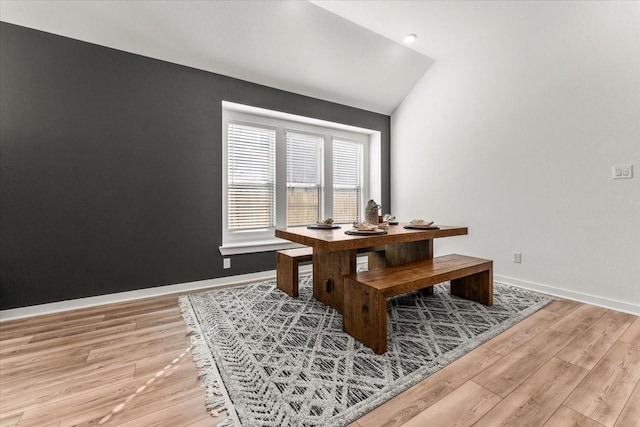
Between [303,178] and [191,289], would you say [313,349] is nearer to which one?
[191,289]

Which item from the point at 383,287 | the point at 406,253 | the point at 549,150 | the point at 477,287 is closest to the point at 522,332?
the point at 477,287

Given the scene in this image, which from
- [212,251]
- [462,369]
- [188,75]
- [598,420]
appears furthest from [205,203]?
[598,420]

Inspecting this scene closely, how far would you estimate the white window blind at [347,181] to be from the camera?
182 inches

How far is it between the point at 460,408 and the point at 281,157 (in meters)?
3.39

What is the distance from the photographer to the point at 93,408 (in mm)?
1361

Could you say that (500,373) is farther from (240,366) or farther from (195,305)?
(195,305)

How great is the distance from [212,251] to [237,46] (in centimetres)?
231

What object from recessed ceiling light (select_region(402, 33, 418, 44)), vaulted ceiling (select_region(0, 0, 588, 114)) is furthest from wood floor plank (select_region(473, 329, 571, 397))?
recessed ceiling light (select_region(402, 33, 418, 44))

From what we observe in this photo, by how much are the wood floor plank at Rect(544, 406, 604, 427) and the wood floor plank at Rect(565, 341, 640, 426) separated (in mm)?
33

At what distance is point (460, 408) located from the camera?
1.33 metres

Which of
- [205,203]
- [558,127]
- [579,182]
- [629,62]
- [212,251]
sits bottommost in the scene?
[212,251]

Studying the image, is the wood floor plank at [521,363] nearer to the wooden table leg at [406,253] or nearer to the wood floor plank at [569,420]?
the wood floor plank at [569,420]

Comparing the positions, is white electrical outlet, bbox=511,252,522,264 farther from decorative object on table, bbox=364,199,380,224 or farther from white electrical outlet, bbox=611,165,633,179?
decorative object on table, bbox=364,199,380,224

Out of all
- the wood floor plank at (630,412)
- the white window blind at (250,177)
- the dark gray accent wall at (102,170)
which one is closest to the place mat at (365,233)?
the wood floor plank at (630,412)
